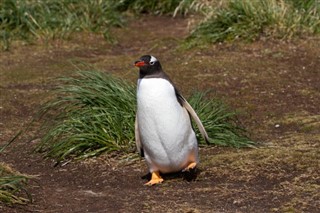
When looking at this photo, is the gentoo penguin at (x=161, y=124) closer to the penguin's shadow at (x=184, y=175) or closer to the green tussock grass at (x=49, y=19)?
the penguin's shadow at (x=184, y=175)

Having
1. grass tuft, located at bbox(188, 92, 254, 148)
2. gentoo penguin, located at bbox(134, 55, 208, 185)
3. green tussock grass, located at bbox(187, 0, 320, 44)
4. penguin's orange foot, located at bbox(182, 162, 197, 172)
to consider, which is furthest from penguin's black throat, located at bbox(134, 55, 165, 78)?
green tussock grass, located at bbox(187, 0, 320, 44)

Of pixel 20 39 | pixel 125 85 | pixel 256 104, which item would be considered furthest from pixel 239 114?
pixel 20 39

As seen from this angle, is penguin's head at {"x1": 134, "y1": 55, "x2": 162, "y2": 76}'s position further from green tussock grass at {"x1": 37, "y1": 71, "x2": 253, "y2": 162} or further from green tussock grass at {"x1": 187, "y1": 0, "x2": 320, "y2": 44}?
green tussock grass at {"x1": 187, "y1": 0, "x2": 320, "y2": 44}

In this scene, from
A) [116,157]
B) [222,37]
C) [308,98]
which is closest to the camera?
[116,157]

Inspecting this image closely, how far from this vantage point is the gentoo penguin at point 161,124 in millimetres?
5617

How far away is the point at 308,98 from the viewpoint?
8109 millimetres

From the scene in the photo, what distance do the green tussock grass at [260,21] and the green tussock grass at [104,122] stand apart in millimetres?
2734

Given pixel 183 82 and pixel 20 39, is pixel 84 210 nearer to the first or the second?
pixel 183 82

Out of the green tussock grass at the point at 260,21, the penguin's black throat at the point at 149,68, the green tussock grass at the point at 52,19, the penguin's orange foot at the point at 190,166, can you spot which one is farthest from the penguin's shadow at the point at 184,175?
the green tussock grass at the point at 52,19

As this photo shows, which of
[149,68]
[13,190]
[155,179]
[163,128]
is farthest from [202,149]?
[13,190]

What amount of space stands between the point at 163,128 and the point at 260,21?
14.3 ft

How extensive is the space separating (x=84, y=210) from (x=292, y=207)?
124 centimetres

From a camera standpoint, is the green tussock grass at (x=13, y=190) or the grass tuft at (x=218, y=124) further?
the grass tuft at (x=218, y=124)

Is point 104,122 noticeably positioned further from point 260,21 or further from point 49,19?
point 49,19
